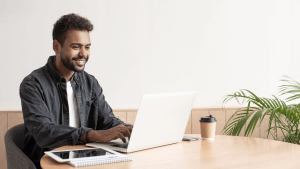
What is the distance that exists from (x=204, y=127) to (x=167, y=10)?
1.55 meters

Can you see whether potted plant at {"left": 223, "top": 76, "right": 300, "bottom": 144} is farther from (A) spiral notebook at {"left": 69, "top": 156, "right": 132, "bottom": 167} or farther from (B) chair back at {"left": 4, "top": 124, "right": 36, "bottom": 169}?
(B) chair back at {"left": 4, "top": 124, "right": 36, "bottom": 169}

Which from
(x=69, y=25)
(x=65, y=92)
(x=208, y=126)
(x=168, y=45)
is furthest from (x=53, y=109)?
(x=168, y=45)

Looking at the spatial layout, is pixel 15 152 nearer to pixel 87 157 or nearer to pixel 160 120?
pixel 87 157

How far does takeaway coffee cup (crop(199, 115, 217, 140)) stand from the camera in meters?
1.44

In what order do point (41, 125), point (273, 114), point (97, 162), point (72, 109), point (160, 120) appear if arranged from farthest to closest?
point (273, 114) → point (72, 109) → point (41, 125) → point (160, 120) → point (97, 162)

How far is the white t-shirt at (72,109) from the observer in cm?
176

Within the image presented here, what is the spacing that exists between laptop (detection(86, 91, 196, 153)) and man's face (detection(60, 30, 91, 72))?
1.88 feet

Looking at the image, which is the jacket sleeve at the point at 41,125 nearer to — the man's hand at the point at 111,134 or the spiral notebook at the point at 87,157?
the man's hand at the point at 111,134

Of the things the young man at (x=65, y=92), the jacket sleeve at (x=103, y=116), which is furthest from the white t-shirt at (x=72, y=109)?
the jacket sleeve at (x=103, y=116)

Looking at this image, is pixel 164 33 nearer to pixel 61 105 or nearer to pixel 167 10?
pixel 167 10

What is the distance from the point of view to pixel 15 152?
140 cm

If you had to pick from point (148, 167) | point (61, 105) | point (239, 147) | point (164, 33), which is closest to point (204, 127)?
point (239, 147)

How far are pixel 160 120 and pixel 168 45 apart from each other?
1587mm

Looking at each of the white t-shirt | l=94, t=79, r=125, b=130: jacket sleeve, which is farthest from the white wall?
the white t-shirt
